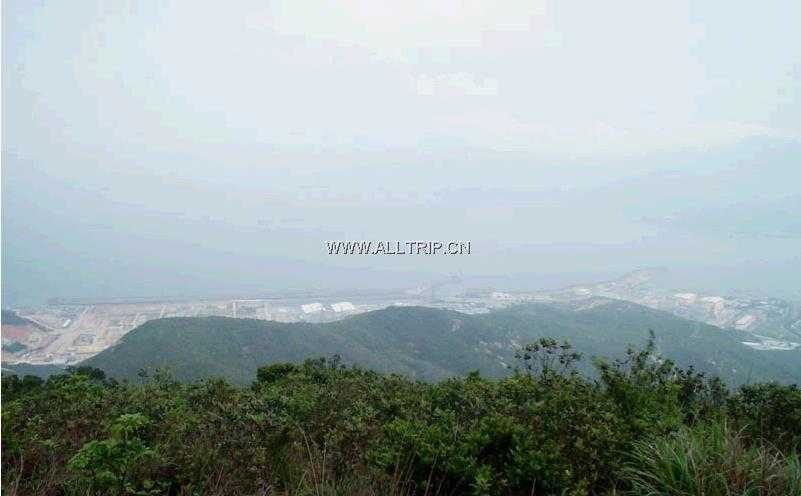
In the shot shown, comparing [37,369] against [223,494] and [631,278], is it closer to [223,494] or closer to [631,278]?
[223,494]

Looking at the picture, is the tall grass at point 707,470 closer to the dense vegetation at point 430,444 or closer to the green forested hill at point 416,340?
the dense vegetation at point 430,444

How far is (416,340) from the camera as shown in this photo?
28.1m

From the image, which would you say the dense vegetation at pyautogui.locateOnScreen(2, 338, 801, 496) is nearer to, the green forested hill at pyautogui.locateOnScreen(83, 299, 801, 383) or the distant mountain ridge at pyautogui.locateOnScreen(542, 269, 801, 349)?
the green forested hill at pyautogui.locateOnScreen(83, 299, 801, 383)

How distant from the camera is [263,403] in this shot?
16.7 ft

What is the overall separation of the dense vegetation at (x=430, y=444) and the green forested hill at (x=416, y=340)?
13649 millimetres

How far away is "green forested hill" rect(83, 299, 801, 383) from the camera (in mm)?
20495

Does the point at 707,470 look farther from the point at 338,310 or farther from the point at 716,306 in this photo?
the point at 716,306

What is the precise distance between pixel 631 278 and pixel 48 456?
44.8 meters

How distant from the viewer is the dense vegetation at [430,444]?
3.40 meters

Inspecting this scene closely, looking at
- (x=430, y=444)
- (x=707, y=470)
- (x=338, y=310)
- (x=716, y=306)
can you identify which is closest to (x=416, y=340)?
(x=338, y=310)

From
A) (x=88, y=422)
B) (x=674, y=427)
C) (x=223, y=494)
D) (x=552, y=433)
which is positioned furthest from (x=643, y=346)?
(x=88, y=422)

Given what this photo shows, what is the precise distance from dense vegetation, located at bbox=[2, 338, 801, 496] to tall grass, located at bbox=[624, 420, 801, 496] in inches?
0.4

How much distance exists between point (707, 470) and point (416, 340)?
2497 cm

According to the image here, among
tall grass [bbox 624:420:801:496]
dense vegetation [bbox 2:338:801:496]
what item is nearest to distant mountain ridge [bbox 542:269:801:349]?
dense vegetation [bbox 2:338:801:496]
